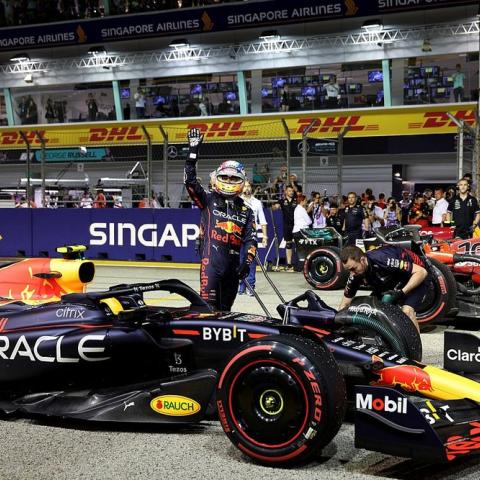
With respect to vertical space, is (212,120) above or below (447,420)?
above

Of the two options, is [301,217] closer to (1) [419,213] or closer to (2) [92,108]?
(1) [419,213]

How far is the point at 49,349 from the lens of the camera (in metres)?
4.93

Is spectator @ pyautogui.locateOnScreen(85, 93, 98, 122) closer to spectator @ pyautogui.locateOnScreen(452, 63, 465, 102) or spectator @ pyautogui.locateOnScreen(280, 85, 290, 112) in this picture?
spectator @ pyautogui.locateOnScreen(280, 85, 290, 112)

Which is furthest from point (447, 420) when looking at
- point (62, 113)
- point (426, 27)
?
point (62, 113)

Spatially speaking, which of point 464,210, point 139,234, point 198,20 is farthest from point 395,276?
point 198,20

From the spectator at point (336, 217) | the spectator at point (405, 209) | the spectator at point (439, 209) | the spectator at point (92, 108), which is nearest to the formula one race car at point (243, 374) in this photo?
the spectator at point (336, 217)

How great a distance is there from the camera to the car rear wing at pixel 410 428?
11.9 feet

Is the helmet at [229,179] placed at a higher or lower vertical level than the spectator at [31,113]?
lower

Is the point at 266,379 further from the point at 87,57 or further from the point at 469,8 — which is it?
the point at 87,57

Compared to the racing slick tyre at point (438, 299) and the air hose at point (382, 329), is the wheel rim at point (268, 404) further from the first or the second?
the racing slick tyre at point (438, 299)

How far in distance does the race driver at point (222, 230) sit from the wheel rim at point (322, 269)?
5.61 meters

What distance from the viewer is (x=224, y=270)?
22.1 feet

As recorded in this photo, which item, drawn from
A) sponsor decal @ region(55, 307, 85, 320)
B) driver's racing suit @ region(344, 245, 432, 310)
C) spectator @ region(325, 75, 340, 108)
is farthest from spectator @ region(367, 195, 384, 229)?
sponsor decal @ region(55, 307, 85, 320)

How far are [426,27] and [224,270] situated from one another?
22575 millimetres
